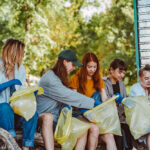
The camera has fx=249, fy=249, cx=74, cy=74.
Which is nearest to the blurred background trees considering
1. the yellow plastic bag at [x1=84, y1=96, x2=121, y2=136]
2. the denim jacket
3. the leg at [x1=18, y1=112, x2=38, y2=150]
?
the denim jacket

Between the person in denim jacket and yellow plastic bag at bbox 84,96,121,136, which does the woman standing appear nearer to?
yellow plastic bag at bbox 84,96,121,136

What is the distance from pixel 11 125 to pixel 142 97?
5.49ft

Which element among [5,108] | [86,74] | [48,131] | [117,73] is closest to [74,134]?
[48,131]

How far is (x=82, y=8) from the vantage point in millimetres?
19312

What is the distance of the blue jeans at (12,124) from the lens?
2.48 m

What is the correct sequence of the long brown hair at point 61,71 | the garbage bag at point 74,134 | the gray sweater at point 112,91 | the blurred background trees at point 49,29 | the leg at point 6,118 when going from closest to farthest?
1. the leg at point 6,118
2. the garbage bag at point 74,134
3. the long brown hair at point 61,71
4. the gray sweater at point 112,91
5. the blurred background trees at point 49,29

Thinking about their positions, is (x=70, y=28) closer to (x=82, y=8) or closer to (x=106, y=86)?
(x=82, y=8)

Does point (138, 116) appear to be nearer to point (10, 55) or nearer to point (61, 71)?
point (61, 71)

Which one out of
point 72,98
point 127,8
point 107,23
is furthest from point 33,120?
point 107,23

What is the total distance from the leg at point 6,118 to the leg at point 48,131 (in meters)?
0.34

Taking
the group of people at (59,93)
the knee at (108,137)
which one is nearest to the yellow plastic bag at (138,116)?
the group of people at (59,93)

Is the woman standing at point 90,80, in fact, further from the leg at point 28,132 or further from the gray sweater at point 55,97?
the leg at point 28,132

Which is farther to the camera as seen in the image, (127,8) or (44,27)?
(127,8)

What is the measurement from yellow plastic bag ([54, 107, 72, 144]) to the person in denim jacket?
0.92 ft
